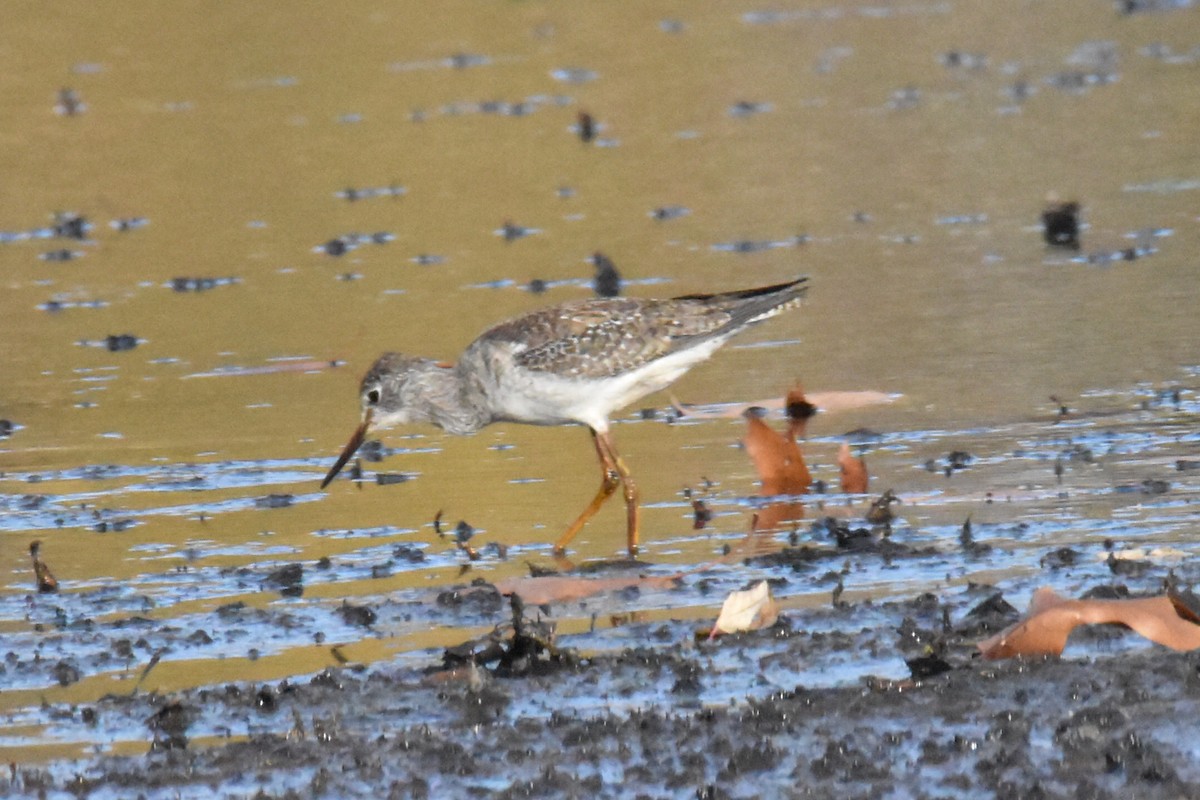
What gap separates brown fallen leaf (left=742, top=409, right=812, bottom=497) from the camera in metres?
7.72

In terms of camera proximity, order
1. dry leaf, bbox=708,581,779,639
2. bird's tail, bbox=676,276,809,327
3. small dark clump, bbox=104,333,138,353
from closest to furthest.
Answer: dry leaf, bbox=708,581,779,639, bird's tail, bbox=676,276,809,327, small dark clump, bbox=104,333,138,353

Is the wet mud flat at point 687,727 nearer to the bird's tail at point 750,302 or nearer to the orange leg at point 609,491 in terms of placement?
the orange leg at point 609,491

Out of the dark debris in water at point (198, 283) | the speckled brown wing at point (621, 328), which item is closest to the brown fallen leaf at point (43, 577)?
the speckled brown wing at point (621, 328)

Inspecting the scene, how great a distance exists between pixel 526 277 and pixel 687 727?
7310 millimetres

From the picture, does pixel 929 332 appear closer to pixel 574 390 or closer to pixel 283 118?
pixel 574 390

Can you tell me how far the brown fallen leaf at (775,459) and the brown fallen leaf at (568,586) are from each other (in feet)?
4.01

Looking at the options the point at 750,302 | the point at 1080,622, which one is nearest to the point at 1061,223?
the point at 750,302

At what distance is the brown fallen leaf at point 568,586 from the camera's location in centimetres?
650

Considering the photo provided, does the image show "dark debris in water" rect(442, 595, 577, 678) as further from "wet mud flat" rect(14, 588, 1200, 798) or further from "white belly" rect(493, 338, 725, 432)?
"white belly" rect(493, 338, 725, 432)

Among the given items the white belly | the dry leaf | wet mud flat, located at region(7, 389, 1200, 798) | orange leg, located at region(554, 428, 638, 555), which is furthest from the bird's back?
the dry leaf

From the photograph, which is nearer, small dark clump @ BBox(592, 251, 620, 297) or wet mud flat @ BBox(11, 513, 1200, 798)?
wet mud flat @ BBox(11, 513, 1200, 798)

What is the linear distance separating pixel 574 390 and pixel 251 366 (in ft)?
10.1

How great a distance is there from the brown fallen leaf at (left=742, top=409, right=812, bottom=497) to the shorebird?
1.64 ft

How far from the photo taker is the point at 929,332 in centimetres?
1017
